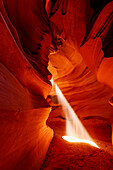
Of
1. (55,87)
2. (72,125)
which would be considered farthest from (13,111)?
(55,87)

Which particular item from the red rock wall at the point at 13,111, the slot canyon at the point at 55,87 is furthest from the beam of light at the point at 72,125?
the red rock wall at the point at 13,111

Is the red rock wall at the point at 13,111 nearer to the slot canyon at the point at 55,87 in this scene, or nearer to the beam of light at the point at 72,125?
the slot canyon at the point at 55,87

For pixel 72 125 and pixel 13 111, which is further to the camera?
pixel 72 125

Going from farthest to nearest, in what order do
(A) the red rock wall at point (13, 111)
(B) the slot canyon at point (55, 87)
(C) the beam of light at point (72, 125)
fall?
(C) the beam of light at point (72, 125)
(B) the slot canyon at point (55, 87)
(A) the red rock wall at point (13, 111)

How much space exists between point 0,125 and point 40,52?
3.52 meters

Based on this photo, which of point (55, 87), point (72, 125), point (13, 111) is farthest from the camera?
point (55, 87)

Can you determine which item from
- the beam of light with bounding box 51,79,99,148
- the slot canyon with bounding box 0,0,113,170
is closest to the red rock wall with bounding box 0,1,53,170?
the slot canyon with bounding box 0,0,113,170

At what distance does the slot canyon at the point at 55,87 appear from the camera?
1.54m

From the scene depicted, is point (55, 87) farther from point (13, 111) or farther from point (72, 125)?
point (13, 111)

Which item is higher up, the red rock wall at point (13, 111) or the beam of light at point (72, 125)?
the red rock wall at point (13, 111)

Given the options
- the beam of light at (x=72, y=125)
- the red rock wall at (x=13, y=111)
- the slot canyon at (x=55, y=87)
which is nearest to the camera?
the red rock wall at (x=13, y=111)

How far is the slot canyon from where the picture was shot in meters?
1.54

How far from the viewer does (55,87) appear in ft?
29.9

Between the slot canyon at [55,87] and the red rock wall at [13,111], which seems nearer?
the red rock wall at [13,111]
